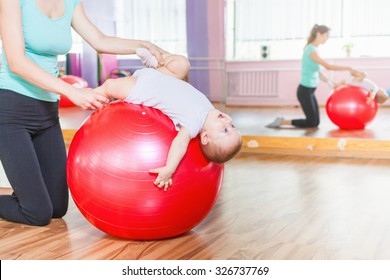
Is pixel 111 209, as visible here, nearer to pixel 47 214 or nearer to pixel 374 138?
pixel 47 214

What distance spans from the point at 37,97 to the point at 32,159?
0.27 meters

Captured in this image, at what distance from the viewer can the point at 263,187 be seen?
11.6ft

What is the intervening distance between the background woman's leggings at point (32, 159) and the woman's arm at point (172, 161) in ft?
2.22

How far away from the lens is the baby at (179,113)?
7.07 ft

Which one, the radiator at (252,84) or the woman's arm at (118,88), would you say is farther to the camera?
the radiator at (252,84)

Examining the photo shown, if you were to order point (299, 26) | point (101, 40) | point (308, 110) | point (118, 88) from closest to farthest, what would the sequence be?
point (118, 88), point (101, 40), point (308, 110), point (299, 26)

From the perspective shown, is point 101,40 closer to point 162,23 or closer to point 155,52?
point 155,52

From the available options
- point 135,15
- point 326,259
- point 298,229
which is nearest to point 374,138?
point 298,229

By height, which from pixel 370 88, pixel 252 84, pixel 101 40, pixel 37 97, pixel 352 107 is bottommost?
pixel 252 84

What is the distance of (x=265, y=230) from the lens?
258 centimetres

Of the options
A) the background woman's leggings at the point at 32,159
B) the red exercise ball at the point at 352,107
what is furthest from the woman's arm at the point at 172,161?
the red exercise ball at the point at 352,107

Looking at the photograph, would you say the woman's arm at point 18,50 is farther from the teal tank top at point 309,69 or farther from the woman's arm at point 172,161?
the teal tank top at point 309,69

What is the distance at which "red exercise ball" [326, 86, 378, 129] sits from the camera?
531cm

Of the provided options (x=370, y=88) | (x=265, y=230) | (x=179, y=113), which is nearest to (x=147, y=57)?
(x=179, y=113)
